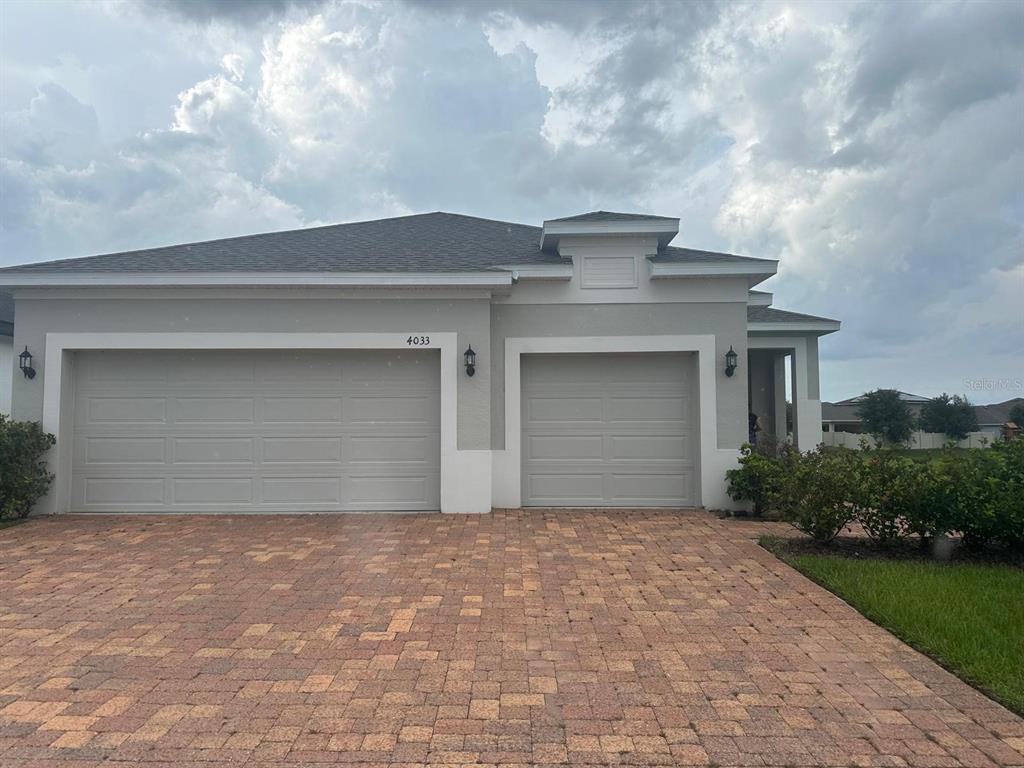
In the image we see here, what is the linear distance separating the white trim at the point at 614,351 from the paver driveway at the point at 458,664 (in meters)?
2.43

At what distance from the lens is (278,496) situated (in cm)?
901

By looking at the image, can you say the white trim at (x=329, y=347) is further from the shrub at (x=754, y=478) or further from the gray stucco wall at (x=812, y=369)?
the gray stucco wall at (x=812, y=369)

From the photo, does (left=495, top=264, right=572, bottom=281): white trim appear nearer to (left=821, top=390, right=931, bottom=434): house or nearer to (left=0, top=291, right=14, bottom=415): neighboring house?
(left=0, top=291, right=14, bottom=415): neighboring house

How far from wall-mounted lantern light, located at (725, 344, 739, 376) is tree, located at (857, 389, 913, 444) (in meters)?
31.9

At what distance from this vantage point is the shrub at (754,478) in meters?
8.43

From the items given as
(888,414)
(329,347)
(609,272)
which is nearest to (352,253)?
(329,347)

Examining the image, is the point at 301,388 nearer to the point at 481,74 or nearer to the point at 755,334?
the point at 481,74

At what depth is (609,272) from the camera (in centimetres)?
944

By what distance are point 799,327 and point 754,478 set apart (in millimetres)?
5749

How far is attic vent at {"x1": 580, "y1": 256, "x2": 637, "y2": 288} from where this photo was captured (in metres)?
9.41

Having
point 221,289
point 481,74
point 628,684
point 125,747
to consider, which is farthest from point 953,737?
point 481,74

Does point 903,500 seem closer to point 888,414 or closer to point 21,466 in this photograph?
point 21,466

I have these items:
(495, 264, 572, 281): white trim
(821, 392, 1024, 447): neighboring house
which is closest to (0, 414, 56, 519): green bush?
(495, 264, 572, 281): white trim

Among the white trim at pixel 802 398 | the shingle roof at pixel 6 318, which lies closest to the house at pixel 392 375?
the white trim at pixel 802 398
